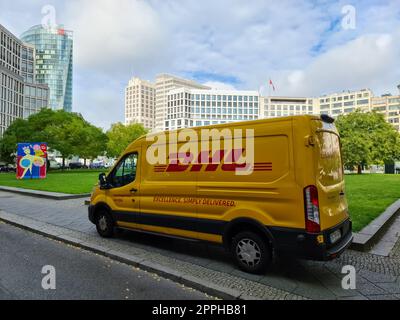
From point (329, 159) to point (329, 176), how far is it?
0.27m

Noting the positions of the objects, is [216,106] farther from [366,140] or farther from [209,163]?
[209,163]

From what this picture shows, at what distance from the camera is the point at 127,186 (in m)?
6.41

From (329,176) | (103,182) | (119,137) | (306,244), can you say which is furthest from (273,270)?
(119,137)

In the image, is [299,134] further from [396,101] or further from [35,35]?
→ [396,101]

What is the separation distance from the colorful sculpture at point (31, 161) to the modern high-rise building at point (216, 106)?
429 ft

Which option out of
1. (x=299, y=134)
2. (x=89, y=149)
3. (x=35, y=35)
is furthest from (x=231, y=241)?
(x=35, y=35)

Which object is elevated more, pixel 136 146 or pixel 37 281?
pixel 136 146

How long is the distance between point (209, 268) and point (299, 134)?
8.17 ft

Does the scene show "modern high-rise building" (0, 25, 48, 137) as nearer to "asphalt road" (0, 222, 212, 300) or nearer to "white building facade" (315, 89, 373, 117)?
"asphalt road" (0, 222, 212, 300)

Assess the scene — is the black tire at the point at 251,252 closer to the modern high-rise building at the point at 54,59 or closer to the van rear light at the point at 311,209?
the van rear light at the point at 311,209

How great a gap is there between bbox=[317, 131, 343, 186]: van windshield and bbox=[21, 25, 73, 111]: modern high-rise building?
125 metres

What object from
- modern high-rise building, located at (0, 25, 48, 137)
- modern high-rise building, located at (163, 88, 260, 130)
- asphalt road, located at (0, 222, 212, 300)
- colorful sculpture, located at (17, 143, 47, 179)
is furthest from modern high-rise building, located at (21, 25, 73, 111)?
asphalt road, located at (0, 222, 212, 300)

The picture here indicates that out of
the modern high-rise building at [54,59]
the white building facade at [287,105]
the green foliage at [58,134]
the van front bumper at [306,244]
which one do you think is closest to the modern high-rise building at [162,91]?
the modern high-rise building at [54,59]

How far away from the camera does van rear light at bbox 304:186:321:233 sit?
13.5 feet
